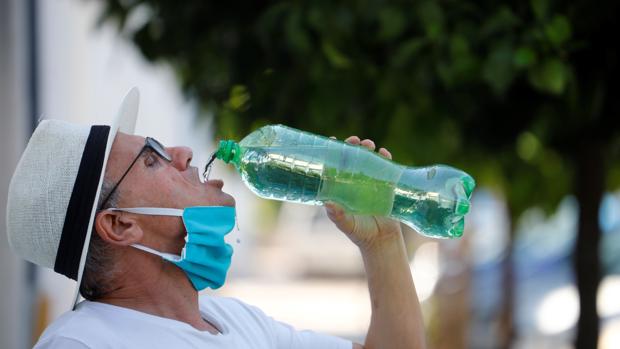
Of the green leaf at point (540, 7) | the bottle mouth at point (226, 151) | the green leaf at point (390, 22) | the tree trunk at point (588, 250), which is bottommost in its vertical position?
the bottle mouth at point (226, 151)

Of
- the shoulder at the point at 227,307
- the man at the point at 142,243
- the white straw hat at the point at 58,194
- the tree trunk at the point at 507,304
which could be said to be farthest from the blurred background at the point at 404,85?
the tree trunk at the point at 507,304

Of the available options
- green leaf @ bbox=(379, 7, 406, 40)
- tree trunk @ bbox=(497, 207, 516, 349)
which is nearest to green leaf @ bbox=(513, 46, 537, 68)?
green leaf @ bbox=(379, 7, 406, 40)

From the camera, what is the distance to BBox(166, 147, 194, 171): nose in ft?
6.86

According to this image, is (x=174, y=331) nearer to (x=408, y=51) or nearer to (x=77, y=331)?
(x=77, y=331)

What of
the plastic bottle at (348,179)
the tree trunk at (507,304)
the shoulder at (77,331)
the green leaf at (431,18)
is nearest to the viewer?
the shoulder at (77,331)

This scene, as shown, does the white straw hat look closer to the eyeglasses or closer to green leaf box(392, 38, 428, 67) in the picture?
the eyeglasses

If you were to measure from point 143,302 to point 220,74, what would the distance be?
1607 mm

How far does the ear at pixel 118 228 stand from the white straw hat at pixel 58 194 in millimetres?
64

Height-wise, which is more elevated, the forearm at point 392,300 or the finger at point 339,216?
the finger at point 339,216

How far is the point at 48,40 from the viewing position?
6410 millimetres

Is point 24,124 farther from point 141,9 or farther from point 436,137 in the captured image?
point 436,137

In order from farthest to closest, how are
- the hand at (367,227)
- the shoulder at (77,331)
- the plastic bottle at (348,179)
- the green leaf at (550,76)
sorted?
1. the green leaf at (550,76)
2. the plastic bottle at (348,179)
3. the hand at (367,227)
4. the shoulder at (77,331)

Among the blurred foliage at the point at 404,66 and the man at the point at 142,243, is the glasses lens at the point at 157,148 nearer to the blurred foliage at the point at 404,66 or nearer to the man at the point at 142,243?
the man at the point at 142,243

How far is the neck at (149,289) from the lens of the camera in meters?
2.03
